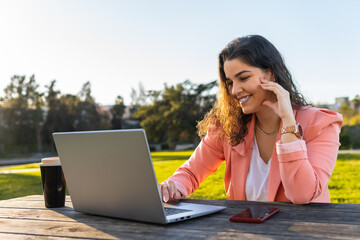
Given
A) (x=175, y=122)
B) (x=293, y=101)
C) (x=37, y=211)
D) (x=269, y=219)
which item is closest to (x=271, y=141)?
(x=293, y=101)

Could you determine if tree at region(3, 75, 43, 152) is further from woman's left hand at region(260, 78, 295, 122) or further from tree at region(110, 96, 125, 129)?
woman's left hand at region(260, 78, 295, 122)

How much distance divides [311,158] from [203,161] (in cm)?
Answer: 61

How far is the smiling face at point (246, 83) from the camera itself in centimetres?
188

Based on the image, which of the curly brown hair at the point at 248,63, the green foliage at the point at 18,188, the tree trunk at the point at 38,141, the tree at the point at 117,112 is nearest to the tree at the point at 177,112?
the tree at the point at 117,112

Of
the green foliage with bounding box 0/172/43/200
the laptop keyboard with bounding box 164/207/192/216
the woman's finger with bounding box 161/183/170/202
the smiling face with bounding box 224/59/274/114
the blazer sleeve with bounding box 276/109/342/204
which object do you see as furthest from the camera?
the green foliage with bounding box 0/172/43/200

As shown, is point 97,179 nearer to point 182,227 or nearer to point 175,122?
point 182,227

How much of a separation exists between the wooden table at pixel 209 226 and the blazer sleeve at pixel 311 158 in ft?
0.35

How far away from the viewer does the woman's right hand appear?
163 centimetres

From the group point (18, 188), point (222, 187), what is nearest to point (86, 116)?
point (18, 188)

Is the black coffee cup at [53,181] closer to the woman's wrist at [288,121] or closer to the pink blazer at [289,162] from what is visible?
the pink blazer at [289,162]

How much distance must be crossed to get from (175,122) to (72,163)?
29.6 m

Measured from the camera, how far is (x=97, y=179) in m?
1.31

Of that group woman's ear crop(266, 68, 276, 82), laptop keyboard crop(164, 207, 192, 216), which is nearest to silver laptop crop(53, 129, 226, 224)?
laptop keyboard crop(164, 207, 192, 216)

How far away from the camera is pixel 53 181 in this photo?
1.65 m
